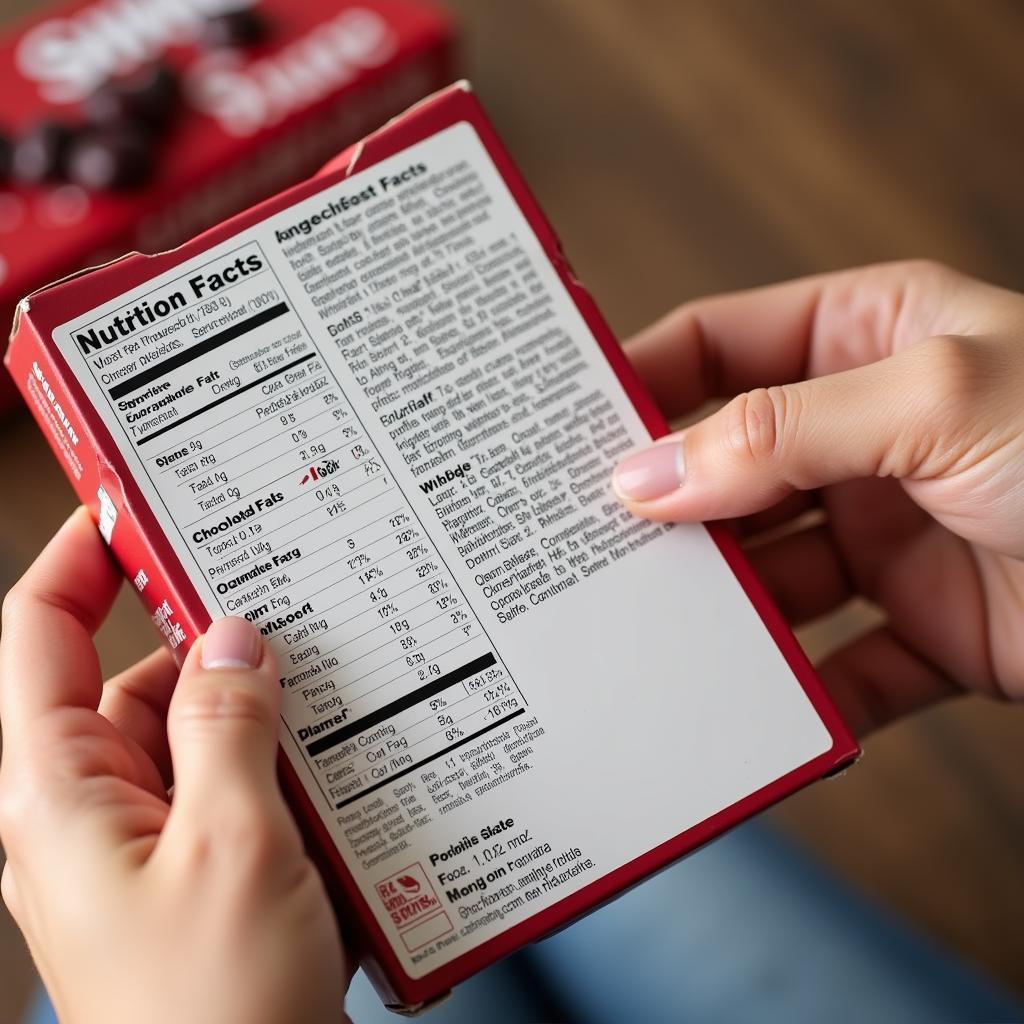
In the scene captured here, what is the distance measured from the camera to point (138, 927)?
1.67 feet

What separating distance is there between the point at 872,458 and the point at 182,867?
44cm

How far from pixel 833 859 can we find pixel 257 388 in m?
0.83

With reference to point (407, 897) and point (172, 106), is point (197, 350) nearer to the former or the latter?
point (407, 897)

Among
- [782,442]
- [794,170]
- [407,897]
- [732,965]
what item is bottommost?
[732,965]

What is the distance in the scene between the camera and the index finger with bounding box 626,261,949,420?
853mm

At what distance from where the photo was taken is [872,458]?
26.0 inches

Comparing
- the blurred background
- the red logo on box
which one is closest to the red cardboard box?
the red logo on box

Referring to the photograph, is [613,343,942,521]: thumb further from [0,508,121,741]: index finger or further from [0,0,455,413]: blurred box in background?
[0,0,455,413]: blurred box in background

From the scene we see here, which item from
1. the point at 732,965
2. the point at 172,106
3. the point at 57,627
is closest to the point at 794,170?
the point at 172,106

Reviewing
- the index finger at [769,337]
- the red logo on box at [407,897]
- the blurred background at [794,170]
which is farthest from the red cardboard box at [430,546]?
the blurred background at [794,170]

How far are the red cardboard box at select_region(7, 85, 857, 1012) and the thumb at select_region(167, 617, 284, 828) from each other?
27 mm

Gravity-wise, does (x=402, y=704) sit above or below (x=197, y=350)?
below

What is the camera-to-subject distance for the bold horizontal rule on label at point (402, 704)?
0.59m

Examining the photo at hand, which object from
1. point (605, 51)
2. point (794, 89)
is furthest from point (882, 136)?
point (605, 51)
